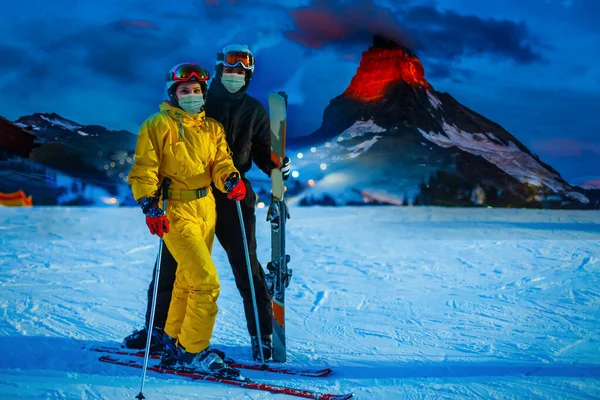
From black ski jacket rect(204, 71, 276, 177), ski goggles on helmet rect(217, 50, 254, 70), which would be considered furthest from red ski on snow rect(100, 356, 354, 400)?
ski goggles on helmet rect(217, 50, 254, 70)

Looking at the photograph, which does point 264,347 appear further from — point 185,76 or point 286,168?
point 185,76

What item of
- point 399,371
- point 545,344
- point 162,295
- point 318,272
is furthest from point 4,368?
point 318,272

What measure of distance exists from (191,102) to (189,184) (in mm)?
467

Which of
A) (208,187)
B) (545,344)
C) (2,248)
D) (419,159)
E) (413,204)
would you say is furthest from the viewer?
(419,159)

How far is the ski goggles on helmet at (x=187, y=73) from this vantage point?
3498mm

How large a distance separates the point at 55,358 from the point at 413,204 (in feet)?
52.5

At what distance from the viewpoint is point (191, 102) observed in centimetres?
353

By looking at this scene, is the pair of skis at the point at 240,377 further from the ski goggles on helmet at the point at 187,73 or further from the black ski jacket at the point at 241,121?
the ski goggles on helmet at the point at 187,73

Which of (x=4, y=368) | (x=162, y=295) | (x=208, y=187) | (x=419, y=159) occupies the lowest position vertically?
(x=4, y=368)

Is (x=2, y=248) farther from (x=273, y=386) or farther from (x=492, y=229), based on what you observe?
(x=492, y=229)

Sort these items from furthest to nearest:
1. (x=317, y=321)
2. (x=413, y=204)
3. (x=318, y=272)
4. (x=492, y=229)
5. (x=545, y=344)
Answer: (x=413, y=204) < (x=492, y=229) < (x=318, y=272) < (x=317, y=321) < (x=545, y=344)

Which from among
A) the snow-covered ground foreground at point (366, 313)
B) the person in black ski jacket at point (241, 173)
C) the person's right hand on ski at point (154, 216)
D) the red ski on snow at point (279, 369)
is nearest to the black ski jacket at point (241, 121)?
the person in black ski jacket at point (241, 173)

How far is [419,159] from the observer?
22.7 metres

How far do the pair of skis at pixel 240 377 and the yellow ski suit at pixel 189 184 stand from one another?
7.1 inches
